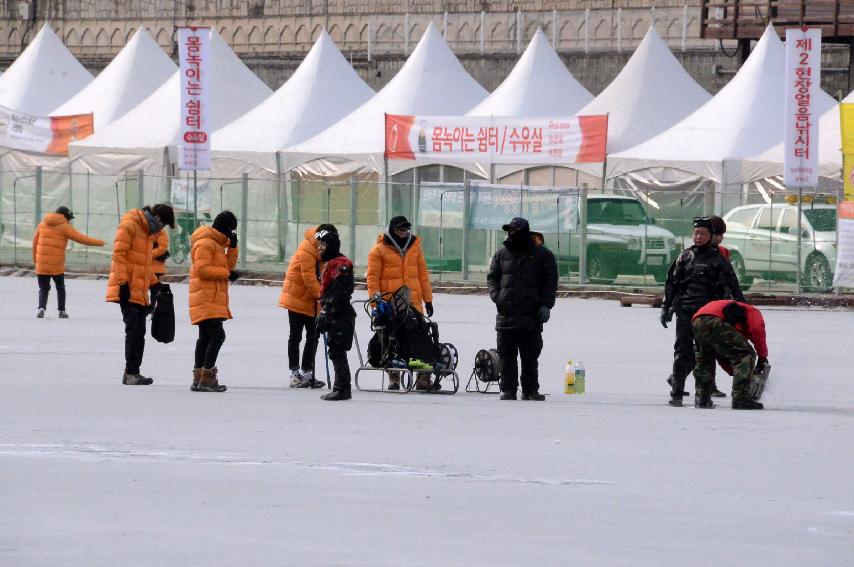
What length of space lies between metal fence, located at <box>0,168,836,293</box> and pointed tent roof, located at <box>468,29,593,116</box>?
2.99 metres

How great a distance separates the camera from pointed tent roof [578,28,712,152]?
35.2 metres

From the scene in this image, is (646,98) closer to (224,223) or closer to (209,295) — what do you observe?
(224,223)

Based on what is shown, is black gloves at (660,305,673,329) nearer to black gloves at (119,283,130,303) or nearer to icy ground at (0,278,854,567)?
icy ground at (0,278,854,567)

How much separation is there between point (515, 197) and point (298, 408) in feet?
60.6

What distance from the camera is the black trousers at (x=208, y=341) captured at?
587 inches

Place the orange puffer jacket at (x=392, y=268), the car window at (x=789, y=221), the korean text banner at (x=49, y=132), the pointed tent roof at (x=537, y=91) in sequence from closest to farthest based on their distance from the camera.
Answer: the orange puffer jacket at (x=392, y=268) → the car window at (x=789, y=221) → the pointed tent roof at (x=537, y=91) → the korean text banner at (x=49, y=132)

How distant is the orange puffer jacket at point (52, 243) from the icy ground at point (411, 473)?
629 cm

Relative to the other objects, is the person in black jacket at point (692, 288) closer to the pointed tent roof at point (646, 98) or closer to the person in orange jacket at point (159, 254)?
the person in orange jacket at point (159, 254)

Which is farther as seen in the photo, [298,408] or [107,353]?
[107,353]

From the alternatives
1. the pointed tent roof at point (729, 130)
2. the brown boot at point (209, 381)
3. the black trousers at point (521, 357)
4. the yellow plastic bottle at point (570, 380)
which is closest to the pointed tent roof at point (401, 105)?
the pointed tent roof at point (729, 130)

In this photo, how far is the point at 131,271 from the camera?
15641 millimetres

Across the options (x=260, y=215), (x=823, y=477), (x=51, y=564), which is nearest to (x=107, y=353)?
(x=823, y=477)

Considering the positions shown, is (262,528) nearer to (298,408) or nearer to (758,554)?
(758,554)

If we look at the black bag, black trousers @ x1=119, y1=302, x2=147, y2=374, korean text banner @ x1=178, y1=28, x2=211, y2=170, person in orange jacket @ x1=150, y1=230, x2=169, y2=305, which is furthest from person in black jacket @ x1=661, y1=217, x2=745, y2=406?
korean text banner @ x1=178, y1=28, x2=211, y2=170
